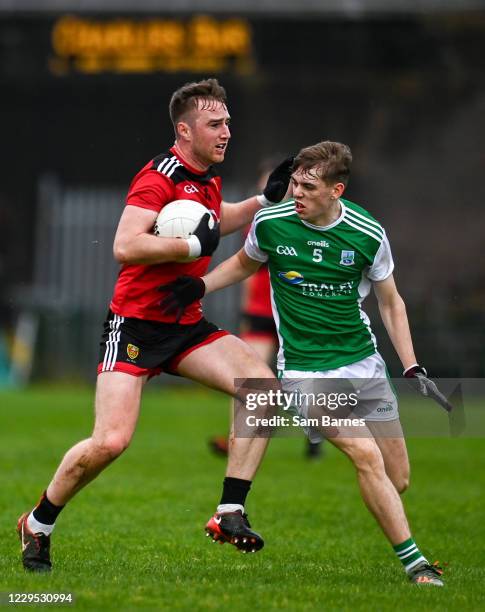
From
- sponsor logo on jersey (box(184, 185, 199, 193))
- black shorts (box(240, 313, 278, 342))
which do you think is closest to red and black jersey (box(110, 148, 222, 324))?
sponsor logo on jersey (box(184, 185, 199, 193))

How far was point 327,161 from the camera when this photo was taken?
6.81 metres

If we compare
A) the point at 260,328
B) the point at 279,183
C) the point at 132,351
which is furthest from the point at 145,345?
the point at 260,328

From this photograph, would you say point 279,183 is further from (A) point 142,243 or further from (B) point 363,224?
(A) point 142,243

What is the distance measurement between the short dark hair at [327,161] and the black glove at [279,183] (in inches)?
21.8

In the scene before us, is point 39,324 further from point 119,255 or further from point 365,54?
point 119,255

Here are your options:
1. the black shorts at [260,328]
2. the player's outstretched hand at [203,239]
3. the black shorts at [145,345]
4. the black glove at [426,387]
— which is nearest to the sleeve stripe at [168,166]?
the player's outstretched hand at [203,239]

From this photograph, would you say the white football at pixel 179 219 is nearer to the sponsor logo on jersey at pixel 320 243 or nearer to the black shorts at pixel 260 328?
the sponsor logo on jersey at pixel 320 243

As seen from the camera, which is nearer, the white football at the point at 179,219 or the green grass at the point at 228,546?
the green grass at the point at 228,546

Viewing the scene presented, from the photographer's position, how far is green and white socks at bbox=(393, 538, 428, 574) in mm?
6520

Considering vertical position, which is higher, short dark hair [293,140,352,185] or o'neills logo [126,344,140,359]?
short dark hair [293,140,352,185]

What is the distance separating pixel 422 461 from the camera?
42.4 ft

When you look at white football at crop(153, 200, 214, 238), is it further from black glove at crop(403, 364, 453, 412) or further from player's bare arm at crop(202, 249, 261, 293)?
black glove at crop(403, 364, 453, 412)

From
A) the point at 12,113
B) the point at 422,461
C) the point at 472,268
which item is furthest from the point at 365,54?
the point at 422,461

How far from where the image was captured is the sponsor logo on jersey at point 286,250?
272 inches
